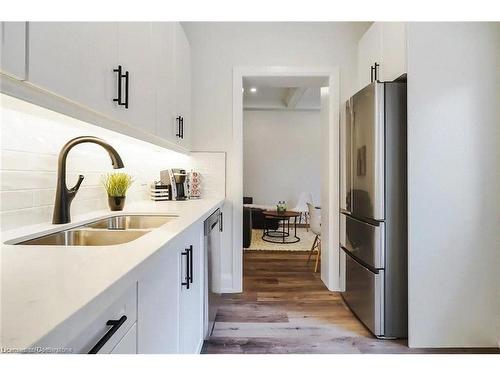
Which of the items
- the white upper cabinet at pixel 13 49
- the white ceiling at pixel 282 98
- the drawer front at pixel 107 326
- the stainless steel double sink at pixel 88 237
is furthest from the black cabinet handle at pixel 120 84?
the white ceiling at pixel 282 98

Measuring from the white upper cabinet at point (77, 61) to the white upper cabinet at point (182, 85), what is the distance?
964mm

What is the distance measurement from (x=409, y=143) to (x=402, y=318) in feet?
3.85

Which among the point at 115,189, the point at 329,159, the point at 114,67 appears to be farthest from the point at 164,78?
the point at 329,159

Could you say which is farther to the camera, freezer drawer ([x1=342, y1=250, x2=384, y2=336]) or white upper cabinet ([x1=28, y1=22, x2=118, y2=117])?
freezer drawer ([x1=342, y1=250, x2=384, y2=336])

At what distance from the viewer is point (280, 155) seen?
6.93 m

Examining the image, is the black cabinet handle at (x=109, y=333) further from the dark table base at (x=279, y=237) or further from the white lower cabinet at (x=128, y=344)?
the dark table base at (x=279, y=237)

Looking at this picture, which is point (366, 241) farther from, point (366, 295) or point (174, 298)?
point (174, 298)

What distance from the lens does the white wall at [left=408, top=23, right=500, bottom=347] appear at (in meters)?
1.73

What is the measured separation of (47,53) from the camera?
0.79 metres

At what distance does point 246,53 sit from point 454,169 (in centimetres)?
203

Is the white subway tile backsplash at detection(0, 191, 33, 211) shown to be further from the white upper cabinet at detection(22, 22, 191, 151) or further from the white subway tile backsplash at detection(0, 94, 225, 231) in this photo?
the white upper cabinet at detection(22, 22, 191, 151)

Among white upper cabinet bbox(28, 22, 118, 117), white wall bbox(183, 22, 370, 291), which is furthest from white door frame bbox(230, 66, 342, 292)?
white upper cabinet bbox(28, 22, 118, 117)

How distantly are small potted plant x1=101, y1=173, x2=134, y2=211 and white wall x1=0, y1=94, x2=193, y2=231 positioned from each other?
0.15 ft

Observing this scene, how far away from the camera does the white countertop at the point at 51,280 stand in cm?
39
